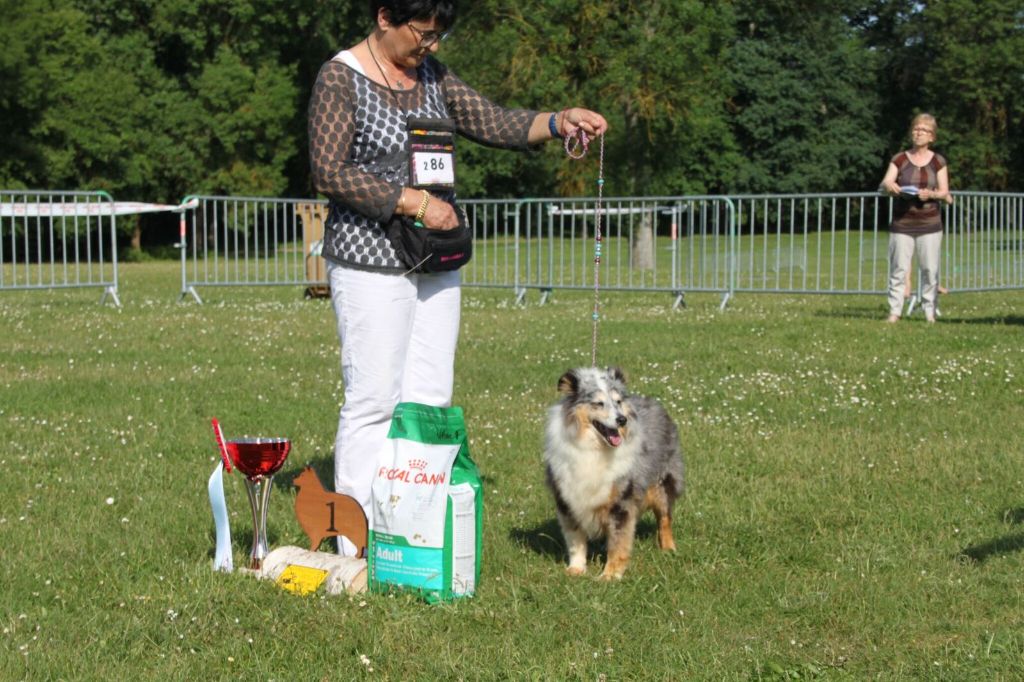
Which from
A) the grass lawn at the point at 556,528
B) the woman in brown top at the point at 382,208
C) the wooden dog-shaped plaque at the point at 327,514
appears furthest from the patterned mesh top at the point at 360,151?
the grass lawn at the point at 556,528

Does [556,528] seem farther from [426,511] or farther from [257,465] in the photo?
[257,465]

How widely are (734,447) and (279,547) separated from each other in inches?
123

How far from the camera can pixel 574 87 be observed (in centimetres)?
2875

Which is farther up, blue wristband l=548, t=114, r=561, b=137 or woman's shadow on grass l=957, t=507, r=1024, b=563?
blue wristband l=548, t=114, r=561, b=137

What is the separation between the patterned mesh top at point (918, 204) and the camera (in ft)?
42.7

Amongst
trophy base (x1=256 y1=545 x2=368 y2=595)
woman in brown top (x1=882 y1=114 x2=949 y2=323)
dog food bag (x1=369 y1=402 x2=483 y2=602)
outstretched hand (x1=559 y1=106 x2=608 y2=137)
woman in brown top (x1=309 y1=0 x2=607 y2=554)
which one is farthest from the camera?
woman in brown top (x1=882 y1=114 x2=949 y2=323)

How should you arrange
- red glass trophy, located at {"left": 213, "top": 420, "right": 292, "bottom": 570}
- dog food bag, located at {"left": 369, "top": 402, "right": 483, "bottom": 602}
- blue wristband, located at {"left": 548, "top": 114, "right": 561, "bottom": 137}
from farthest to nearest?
blue wristband, located at {"left": 548, "top": 114, "right": 561, "bottom": 137} < red glass trophy, located at {"left": 213, "top": 420, "right": 292, "bottom": 570} < dog food bag, located at {"left": 369, "top": 402, "right": 483, "bottom": 602}

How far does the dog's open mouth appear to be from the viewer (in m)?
4.69

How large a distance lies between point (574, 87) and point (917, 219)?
1658cm

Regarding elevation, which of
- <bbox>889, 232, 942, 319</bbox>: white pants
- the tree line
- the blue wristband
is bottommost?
<bbox>889, 232, 942, 319</bbox>: white pants

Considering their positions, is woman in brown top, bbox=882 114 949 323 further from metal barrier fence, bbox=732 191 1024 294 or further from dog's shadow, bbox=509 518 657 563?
dog's shadow, bbox=509 518 657 563

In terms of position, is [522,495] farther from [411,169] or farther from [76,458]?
[76,458]

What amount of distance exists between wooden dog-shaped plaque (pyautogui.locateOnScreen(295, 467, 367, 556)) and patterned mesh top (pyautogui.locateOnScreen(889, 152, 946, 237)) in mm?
9962

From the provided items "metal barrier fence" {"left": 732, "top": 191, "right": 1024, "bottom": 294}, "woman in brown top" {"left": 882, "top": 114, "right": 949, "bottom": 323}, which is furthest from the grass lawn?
"metal barrier fence" {"left": 732, "top": 191, "right": 1024, "bottom": 294}
